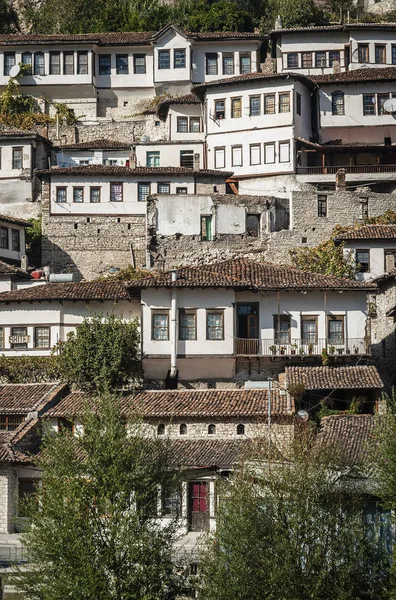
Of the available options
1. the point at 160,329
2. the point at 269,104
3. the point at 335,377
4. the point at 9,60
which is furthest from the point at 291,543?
the point at 9,60

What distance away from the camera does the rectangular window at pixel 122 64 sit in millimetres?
78750

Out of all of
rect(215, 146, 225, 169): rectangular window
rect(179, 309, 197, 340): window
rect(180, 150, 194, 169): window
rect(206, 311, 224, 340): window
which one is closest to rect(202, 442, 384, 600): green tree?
rect(206, 311, 224, 340): window

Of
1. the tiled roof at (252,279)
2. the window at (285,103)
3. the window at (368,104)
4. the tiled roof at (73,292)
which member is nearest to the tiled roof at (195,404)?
the tiled roof at (252,279)

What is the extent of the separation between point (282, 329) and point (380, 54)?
102 ft

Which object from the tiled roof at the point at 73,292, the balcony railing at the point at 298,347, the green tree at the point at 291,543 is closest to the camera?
the green tree at the point at 291,543

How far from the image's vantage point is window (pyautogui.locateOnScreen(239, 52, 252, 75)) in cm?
7725

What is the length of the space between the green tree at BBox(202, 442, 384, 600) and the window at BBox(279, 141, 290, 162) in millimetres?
32324

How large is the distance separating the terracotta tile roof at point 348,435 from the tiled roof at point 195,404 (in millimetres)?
1860

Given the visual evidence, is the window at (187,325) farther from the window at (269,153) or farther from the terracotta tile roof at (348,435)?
the window at (269,153)

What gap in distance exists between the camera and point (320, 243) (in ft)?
196

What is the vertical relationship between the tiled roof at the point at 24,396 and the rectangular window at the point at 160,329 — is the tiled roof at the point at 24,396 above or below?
below

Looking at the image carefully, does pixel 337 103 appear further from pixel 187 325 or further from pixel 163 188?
pixel 187 325

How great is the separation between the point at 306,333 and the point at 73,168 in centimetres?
1916

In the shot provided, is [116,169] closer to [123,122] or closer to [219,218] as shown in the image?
[219,218]
